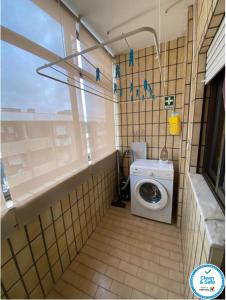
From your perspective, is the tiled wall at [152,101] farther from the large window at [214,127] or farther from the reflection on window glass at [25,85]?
the reflection on window glass at [25,85]

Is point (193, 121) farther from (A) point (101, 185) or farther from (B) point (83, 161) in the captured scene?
(A) point (101, 185)

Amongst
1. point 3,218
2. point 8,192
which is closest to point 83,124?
point 8,192

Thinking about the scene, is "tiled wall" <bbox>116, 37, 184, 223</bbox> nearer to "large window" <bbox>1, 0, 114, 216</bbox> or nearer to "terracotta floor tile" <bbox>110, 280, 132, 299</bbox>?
"large window" <bbox>1, 0, 114, 216</bbox>

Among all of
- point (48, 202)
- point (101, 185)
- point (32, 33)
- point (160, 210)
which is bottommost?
point (160, 210)

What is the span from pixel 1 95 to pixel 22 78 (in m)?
0.20

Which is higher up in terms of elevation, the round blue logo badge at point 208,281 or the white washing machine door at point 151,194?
the round blue logo badge at point 208,281

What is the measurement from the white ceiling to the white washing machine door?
186 centimetres

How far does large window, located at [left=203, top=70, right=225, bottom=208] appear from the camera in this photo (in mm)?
956

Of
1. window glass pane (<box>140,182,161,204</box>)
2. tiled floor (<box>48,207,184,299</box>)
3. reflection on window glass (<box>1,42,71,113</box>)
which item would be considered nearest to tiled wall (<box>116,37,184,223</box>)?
window glass pane (<box>140,182,161,204</box>)

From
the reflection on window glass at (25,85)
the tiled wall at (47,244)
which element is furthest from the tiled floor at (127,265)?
the reflection on window glass at (25,85)

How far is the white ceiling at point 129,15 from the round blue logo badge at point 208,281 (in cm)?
204

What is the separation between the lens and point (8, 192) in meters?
0.81

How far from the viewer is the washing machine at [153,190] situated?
1.68m

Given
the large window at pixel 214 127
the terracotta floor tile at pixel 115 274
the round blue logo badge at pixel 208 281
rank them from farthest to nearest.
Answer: the terracotta floor tile at pixel 115 274
the large window at pixel 214 127
the round blue logo badge at pixel 208 281
